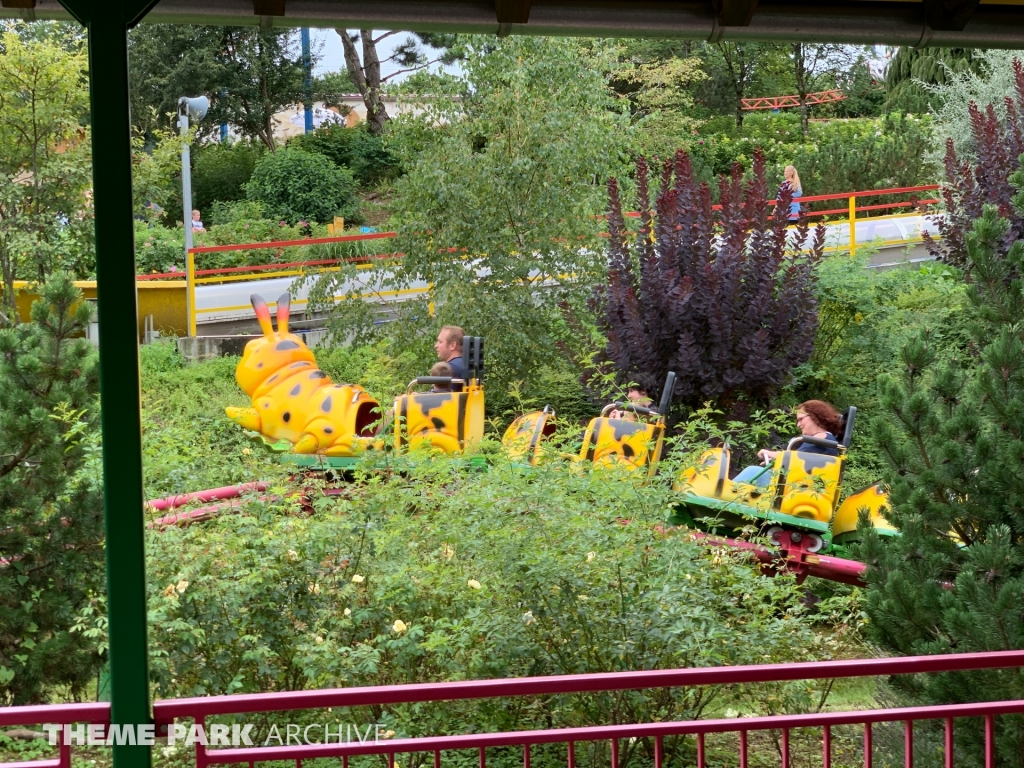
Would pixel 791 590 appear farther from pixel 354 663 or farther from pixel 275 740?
pixel 275 740

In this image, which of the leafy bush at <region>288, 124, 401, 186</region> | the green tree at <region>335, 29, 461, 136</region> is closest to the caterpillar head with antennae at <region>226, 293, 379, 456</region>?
the leafy bush at <region>288, 124, 401, 186</region>

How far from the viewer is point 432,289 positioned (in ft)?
36.9

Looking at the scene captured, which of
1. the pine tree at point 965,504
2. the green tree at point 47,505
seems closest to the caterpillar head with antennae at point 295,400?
the green tree at point 47,505

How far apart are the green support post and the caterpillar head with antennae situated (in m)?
5.83

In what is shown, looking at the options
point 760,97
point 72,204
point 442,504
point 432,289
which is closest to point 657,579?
point 442,504

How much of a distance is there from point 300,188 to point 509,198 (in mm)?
11343

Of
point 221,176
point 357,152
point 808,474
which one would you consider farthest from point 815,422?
point 357,152

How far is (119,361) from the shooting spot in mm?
2613

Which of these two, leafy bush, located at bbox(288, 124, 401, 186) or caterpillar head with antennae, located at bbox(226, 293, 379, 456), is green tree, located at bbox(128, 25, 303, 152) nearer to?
leafy bush, located at bbox(288, 124, 401, 186)

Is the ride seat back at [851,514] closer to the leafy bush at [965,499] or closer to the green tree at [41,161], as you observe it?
the leafy bush at [965,499]

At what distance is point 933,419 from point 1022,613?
2.48ft

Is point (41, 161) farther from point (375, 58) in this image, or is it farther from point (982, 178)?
point (375, 58)

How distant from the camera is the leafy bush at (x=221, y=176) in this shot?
22.9 meters

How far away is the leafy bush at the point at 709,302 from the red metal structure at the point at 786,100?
18.8 metres
